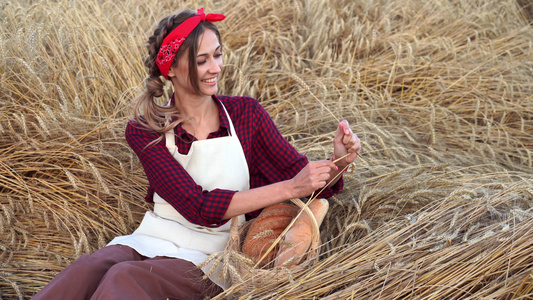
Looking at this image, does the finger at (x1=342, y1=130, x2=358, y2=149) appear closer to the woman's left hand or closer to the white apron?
the woman's left hand

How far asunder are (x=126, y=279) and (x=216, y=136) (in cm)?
74

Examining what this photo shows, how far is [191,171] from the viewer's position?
7.84 ft

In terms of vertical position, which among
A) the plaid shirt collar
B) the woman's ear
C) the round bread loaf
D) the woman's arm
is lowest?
the round bread loaf

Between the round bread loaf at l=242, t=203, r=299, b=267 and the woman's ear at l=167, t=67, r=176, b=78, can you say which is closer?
the round bread loaf at l=242, t=203, r=299, b=267

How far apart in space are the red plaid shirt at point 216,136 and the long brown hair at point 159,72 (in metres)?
0.05

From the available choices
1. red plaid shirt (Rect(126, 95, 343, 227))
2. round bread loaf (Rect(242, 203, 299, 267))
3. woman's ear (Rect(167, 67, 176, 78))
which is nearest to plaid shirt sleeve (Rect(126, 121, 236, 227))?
red plaid shirt (Rect(126, 95, 343, 227))

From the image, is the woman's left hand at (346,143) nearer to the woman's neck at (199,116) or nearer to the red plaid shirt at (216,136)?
the red plaid shirt at (216,136)

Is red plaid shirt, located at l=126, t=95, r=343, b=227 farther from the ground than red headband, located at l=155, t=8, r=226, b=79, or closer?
closer

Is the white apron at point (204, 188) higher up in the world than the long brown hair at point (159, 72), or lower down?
lower down

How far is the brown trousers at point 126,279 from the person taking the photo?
76.8 inches

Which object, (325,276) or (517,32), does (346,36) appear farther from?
(325,276)

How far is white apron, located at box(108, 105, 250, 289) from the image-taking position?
2340 mm

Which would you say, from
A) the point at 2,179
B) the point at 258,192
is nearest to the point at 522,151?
the point at 258,192

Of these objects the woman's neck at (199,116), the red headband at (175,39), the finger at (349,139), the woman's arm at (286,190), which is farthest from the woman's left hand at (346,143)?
the red headband at (175,39)
